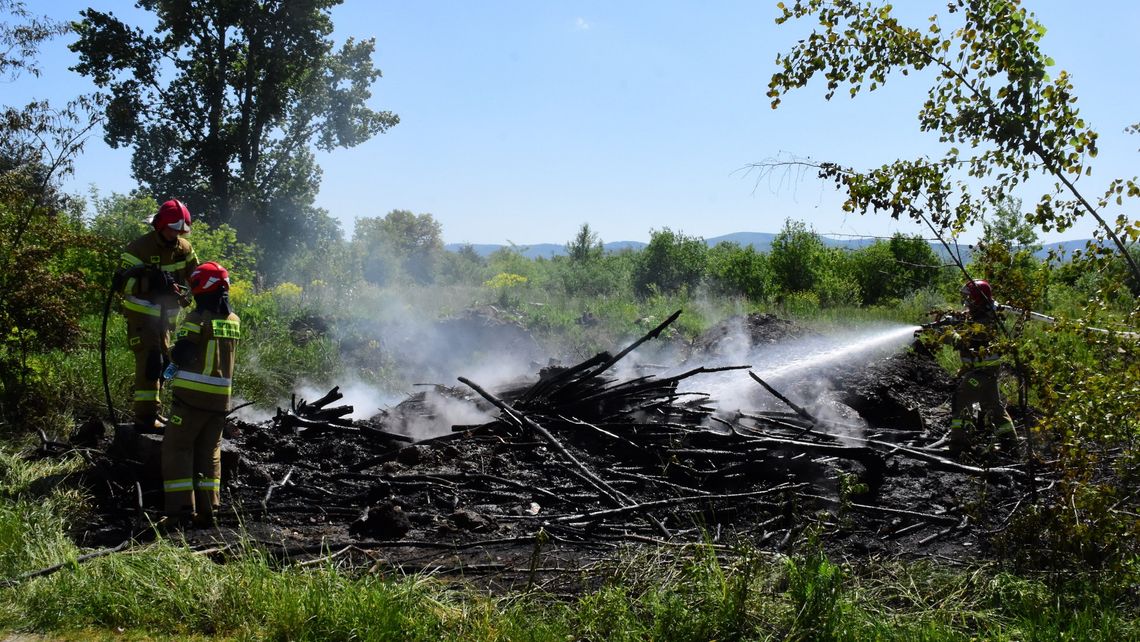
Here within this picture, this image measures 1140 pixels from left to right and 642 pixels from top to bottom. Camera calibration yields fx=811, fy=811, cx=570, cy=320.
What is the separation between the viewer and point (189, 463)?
546 centimetres

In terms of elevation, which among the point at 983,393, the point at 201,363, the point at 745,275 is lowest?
the point at 983,393

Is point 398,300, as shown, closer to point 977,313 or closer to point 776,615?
point 977,313

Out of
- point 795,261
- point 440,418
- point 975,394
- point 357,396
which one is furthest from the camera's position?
point 795,261

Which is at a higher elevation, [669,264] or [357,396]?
[669,264]

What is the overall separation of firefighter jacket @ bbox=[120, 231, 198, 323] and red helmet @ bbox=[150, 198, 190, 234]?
18 centimetres

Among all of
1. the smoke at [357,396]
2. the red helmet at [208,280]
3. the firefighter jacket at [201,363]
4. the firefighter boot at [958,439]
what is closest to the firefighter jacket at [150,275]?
the red helmet at [208,280]

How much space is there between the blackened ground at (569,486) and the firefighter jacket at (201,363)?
0.83 meters

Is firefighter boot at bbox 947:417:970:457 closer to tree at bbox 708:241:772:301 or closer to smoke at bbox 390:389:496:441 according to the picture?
smoke at bbox 390:389:496:441

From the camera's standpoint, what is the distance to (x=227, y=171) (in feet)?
98.1

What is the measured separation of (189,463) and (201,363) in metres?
0.68

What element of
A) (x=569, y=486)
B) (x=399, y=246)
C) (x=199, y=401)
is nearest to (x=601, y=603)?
(x=569, y=486)

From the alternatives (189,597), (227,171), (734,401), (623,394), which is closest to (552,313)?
(734,401)

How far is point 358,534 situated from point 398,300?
1179cm

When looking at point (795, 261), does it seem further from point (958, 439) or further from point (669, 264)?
point (958, 439)
